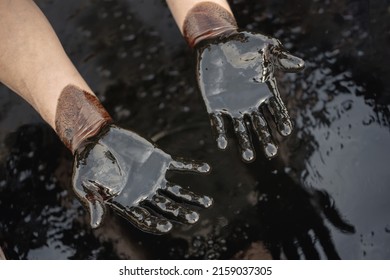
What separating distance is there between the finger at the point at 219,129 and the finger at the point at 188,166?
0.22 ft

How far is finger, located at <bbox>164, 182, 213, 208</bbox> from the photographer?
1.43 metres

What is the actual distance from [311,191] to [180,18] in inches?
27.0

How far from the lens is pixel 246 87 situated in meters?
1.46

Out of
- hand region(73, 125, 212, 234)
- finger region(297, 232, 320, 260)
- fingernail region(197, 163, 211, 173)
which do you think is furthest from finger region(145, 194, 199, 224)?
finger region(297, 232, 320, 260)

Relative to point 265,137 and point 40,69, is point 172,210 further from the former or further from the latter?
point 40,69

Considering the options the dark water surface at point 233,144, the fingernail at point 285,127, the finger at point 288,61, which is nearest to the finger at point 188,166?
the fingernail at point 285,127

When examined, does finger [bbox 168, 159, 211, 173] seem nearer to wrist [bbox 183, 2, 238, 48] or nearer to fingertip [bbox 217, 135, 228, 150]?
fingertip [bbox 217, 135, 228, 150]

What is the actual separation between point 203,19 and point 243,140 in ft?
1.19

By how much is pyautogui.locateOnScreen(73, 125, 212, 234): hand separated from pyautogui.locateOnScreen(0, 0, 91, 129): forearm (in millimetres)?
260

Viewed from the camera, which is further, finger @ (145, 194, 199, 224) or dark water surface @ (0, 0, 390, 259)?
dark water surface @ (0, 0, 390, 259)

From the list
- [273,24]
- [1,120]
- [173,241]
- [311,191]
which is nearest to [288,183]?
[311,191]
